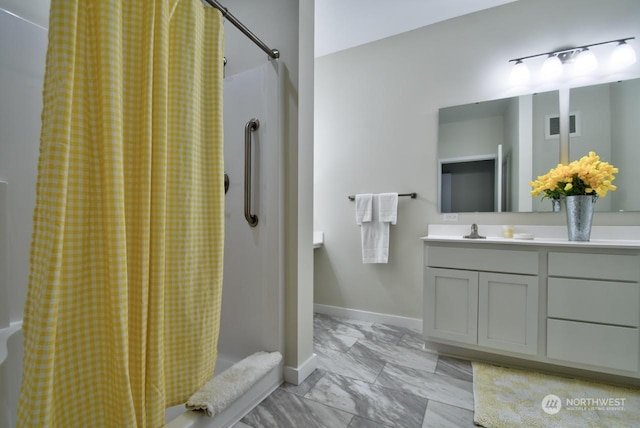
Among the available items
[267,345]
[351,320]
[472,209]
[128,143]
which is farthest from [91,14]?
[351,320]

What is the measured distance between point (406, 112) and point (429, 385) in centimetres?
196

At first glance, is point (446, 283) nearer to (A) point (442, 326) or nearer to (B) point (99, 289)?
(A) point (442, 326)

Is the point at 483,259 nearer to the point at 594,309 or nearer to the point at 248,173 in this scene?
the point at 594,309

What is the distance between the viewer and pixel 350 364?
172cm

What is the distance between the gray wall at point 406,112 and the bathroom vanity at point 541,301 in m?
0.45

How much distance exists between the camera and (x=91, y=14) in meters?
0.75

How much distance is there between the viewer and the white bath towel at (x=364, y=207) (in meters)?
2.37

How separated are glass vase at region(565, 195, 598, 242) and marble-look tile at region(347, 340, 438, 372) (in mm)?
1134

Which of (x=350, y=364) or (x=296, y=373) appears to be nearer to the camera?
(x=296, y=373)

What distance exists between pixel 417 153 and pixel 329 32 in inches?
50.2

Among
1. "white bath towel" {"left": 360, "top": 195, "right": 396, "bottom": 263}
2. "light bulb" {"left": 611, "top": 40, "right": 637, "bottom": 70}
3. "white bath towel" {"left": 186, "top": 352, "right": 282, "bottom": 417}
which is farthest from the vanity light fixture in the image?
"white bath towel" {"left": 186, "top": 352, "right": 282, "bottom": 417}

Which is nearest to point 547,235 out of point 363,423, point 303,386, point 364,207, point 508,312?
point 508,312

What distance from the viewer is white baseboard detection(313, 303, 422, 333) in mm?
2289

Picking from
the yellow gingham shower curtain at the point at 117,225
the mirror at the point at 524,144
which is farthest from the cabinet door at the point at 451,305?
the yellow gingham shower curtain at the point at 117,225
